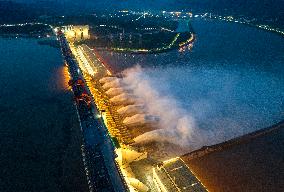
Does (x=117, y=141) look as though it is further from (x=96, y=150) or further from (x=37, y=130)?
(x=37, y=130)

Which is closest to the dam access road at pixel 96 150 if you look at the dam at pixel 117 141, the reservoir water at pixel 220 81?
the dam at pixel 117 141

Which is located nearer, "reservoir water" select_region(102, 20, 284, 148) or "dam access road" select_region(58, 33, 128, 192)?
"dam access road" select_region(58, 33, 128, 192)

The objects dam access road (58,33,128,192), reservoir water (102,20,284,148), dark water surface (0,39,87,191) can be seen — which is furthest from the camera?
reservoir water (102,20,284,148)

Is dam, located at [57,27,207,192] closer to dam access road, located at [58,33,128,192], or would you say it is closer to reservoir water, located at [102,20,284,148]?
dam access road, located at [58,33,128,192]

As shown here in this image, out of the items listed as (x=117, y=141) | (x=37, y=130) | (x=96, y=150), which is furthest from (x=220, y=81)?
(x=37, y=130)

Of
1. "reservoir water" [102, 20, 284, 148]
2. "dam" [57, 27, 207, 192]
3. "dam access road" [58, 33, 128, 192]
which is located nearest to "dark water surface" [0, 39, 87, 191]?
"dam access road" [58, 33, 128, 192]

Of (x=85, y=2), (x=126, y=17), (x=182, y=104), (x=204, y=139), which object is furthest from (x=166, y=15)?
(x=204, y=139)

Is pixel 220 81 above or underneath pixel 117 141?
above
